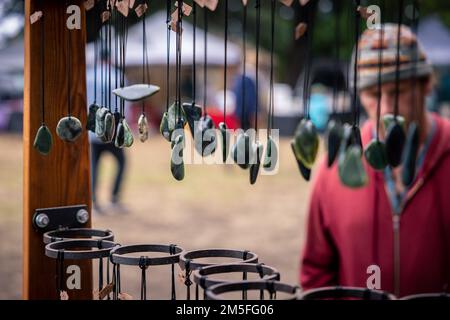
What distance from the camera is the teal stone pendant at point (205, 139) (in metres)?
1.02

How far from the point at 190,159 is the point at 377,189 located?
1006 mm

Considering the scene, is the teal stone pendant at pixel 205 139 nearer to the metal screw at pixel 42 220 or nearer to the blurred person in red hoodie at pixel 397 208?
the metal screw at pixel 42 220

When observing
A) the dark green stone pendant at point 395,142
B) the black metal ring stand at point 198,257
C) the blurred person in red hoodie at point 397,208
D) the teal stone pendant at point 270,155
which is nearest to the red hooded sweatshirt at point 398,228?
the blurred person in red hoodie at point 397,208

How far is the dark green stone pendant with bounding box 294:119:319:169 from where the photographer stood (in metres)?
0.91

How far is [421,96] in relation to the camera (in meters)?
2.01

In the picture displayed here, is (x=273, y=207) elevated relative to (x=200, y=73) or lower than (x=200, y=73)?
lower

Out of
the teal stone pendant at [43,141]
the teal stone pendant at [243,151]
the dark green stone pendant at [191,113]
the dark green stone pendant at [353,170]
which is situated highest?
the dark green stone pendant at [191,113]

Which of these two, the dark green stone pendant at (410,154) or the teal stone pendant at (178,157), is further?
the teal stone pendant at (178,157)

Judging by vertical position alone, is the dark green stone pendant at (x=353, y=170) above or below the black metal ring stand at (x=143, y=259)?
above

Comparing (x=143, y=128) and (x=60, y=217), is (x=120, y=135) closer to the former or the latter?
(x=143, y=128)

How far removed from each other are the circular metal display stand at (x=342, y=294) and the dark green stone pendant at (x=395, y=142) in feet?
0.64

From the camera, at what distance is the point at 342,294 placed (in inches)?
37.2
